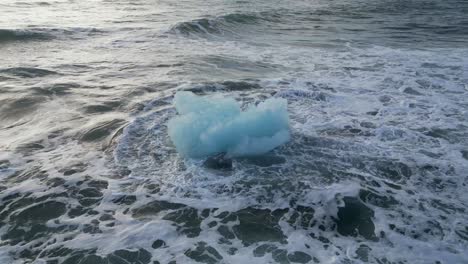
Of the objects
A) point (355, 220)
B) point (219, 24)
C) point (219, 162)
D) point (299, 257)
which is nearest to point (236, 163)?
point (219, 162)

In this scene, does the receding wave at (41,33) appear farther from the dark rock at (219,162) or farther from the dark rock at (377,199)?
the dark rock at (377,199)

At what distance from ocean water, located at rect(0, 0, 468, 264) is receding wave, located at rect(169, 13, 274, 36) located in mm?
3717

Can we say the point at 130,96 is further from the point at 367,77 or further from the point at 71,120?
the point at 367,77

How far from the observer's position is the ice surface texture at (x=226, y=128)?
6051mm

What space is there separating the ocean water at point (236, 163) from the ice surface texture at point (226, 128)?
197mm

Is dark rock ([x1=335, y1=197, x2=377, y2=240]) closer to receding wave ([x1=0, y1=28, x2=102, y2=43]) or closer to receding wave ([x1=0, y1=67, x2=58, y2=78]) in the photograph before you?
receding wave ([x1=0, y1=67, x2=58, y2=78])

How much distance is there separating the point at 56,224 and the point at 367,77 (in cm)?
798

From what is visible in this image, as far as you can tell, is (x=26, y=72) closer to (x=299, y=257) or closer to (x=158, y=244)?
(x=158, y=244)

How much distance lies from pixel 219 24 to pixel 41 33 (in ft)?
22.6

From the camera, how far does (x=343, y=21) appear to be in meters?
20.9

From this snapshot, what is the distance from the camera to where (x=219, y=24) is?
18.4m

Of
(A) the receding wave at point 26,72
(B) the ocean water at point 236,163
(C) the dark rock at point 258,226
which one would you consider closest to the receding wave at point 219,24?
(B) the ocean water at point 236,163

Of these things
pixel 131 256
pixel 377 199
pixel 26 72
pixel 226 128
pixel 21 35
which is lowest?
pixel 21 35

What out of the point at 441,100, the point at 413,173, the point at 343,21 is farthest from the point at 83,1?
the point at 413,173
